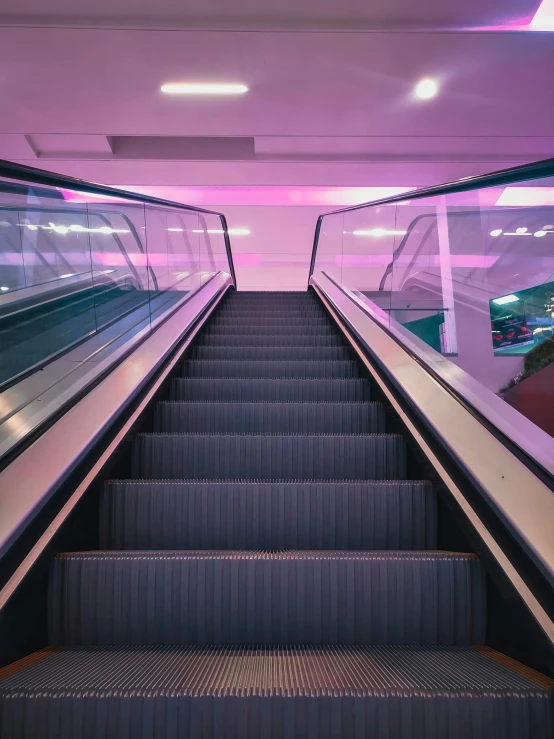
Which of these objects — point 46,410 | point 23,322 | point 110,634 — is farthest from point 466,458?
point 23,322

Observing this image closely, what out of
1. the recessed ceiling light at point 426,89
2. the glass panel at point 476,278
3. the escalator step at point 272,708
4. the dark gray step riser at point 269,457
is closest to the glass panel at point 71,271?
the dark gray step riser at point 269,457

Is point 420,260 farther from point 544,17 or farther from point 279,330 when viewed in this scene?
point 544,17

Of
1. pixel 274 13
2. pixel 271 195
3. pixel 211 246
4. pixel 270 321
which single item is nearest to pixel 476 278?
pixel 270 321

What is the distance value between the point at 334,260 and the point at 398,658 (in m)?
6.60

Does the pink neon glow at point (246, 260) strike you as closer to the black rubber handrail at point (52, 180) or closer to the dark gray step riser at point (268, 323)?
the dark gray step riser at point (268, 323)

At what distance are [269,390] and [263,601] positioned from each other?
1.77 meters

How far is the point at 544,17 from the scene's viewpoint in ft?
17.7

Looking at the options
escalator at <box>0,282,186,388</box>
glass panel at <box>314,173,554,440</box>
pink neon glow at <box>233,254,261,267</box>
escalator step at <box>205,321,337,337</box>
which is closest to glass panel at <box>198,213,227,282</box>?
escalator step at <box>205,321,337,337</box>

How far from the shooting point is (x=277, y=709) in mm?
1286

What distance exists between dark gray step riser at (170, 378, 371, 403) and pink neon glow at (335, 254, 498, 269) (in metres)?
1.11

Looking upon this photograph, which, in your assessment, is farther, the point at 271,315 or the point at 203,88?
the point at 203,88

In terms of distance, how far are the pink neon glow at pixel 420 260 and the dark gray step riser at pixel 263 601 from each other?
2193 mm

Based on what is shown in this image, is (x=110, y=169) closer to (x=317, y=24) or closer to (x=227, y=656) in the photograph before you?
(x=317, y=24)

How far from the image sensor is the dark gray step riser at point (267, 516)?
6.62ft
